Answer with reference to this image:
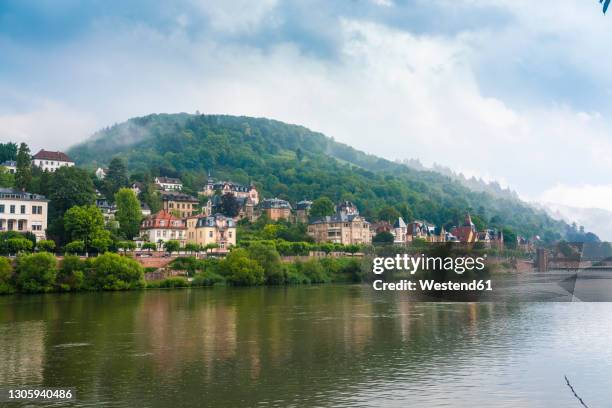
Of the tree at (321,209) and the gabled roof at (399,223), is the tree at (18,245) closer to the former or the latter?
the tree at (321,209)

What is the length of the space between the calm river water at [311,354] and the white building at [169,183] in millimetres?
106381

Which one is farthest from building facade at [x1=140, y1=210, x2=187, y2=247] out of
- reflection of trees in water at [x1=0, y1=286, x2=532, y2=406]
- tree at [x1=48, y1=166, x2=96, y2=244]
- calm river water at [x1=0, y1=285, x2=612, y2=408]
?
calm river water at [x1=0, y1=285, x2=612, y2=408]

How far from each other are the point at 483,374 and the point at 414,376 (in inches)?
115

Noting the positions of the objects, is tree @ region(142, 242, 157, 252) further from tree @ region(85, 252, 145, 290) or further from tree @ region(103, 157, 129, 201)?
tree @ region(103, 157, 129, 201)

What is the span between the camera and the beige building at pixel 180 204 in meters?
133

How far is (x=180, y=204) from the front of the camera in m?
136

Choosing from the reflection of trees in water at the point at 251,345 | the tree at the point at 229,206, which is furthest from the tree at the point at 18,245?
the tree at the point at 229,206

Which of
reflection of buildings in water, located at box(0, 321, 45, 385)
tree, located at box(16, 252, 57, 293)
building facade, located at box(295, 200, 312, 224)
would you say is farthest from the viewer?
building facade, located at box(295, 200, 312, 224)

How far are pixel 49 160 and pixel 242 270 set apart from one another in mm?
87936

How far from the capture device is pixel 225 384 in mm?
26062

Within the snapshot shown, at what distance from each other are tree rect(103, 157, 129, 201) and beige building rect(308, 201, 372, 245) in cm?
3756

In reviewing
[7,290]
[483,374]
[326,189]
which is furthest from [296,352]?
[326,189]

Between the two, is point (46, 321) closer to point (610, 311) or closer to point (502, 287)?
point (610, 311)

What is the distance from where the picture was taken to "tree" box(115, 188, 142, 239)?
335 ft
